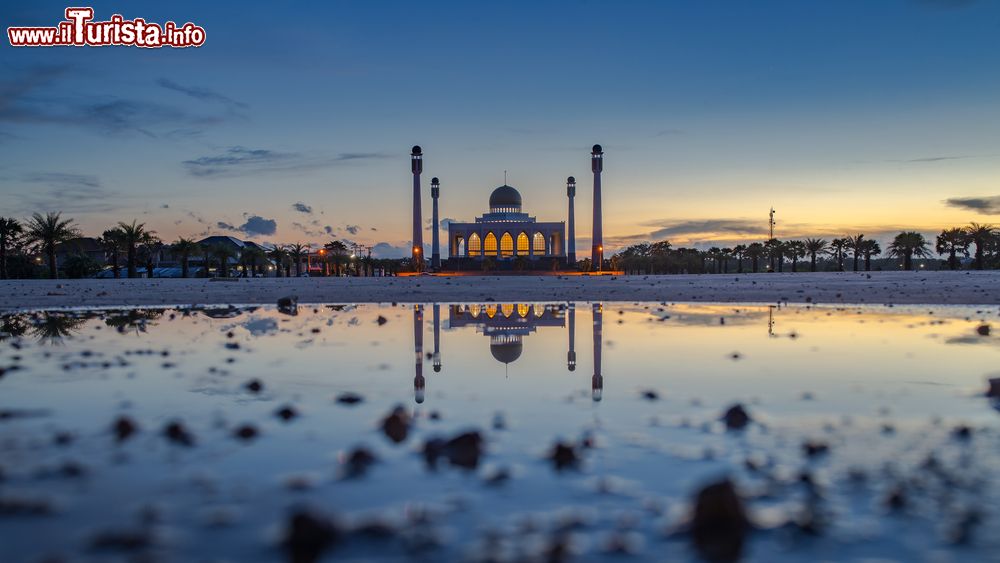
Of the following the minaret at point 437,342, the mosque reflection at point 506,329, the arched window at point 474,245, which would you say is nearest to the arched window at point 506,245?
the arched window at point 474,245

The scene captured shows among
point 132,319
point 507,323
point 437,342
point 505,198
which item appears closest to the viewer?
point 437,342

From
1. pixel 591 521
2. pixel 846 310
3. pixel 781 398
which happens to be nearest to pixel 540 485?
pixel 591 521

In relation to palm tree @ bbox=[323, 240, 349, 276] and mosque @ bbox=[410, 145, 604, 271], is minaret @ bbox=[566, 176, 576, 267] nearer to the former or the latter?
mosque @ bbox=[410, 145, 604, 271]

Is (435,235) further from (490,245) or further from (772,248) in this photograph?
(772,248)

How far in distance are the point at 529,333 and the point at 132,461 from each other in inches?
345

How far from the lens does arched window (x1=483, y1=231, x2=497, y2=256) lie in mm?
117125

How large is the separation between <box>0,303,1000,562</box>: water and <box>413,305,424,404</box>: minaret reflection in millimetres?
76

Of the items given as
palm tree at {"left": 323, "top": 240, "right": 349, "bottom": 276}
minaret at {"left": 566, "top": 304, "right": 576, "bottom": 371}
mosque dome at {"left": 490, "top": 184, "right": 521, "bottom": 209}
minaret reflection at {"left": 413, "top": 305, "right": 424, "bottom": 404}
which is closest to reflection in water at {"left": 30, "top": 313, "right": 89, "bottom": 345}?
minaret reflection at {"left": 413, "top": 305, "right": 424, "bottom": 404}

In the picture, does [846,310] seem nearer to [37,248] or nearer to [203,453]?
[203,453]

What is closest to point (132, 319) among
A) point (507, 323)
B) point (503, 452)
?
point (507, 323)

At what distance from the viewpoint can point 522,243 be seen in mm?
116688

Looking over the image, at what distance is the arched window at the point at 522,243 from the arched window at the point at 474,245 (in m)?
6.59

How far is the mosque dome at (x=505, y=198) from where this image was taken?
4793 inches

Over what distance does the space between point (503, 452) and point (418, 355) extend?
5166 millimetres
